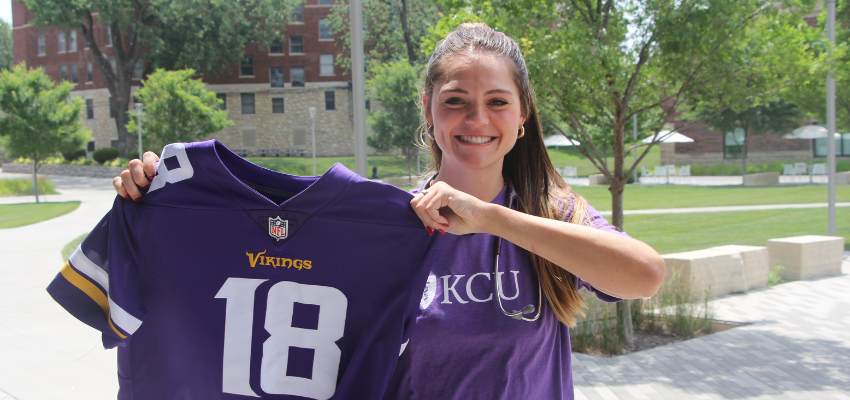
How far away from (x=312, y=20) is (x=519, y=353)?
2091 inches

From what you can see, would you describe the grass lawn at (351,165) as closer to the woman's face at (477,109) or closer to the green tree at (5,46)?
the woman's face at (477,109)

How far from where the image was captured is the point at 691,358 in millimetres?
6094

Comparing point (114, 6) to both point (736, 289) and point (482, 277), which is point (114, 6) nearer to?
point (736, 289)

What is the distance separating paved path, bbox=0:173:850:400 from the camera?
5188 mm

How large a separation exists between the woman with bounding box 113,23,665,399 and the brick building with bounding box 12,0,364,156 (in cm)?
5009

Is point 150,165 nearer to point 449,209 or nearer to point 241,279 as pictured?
point 241,279

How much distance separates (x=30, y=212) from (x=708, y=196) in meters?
25.2

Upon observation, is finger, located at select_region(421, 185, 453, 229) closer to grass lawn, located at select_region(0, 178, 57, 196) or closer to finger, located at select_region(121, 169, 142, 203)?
finger, located at select_region(121, 169, 142, 203)

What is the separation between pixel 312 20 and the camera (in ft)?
169

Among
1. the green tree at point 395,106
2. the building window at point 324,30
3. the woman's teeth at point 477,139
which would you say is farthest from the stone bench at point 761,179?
the building window at point 324,30

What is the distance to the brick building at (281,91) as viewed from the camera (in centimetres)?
5156

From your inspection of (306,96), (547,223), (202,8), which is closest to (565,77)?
(547,223)

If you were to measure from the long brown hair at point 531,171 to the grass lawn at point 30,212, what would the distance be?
19.5 metres

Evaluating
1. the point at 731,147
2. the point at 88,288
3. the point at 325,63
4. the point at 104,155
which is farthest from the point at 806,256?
the point at 325,63
